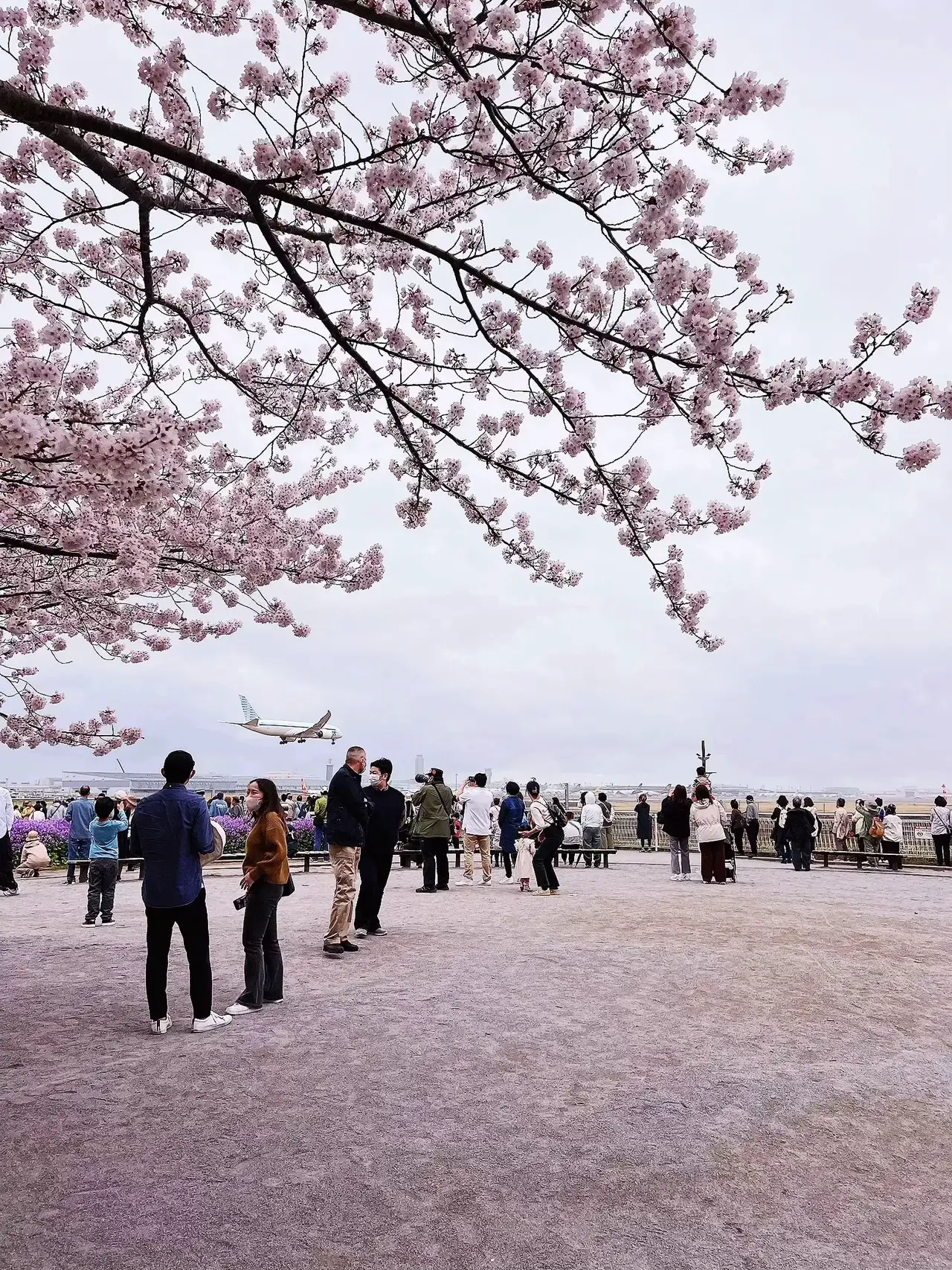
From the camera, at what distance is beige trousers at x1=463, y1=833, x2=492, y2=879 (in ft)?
A: 55.0

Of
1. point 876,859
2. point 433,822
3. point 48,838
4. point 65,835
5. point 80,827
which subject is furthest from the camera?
point 876,859

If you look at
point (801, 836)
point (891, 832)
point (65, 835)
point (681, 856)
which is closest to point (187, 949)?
point (681, 856)

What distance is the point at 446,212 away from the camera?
6793mm

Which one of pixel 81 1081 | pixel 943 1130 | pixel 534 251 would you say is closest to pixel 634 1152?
pixel 943 1130

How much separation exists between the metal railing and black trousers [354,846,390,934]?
43.4ft

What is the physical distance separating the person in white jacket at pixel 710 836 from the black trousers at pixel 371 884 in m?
8.75

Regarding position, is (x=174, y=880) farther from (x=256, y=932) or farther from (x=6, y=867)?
(x=6, y=867)

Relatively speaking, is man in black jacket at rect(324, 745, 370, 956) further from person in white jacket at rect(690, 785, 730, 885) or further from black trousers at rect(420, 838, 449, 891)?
person in white jacket at rect(690, 785, 730, 885)

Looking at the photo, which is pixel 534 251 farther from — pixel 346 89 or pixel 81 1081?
pixel 81 1081

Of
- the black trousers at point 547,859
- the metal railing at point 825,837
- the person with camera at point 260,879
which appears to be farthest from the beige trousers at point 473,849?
the person with camera at point 260,879

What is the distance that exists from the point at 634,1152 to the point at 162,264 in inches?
349

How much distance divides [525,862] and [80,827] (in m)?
8.39

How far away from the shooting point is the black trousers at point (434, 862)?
14.9 metres

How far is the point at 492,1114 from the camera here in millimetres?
4500
